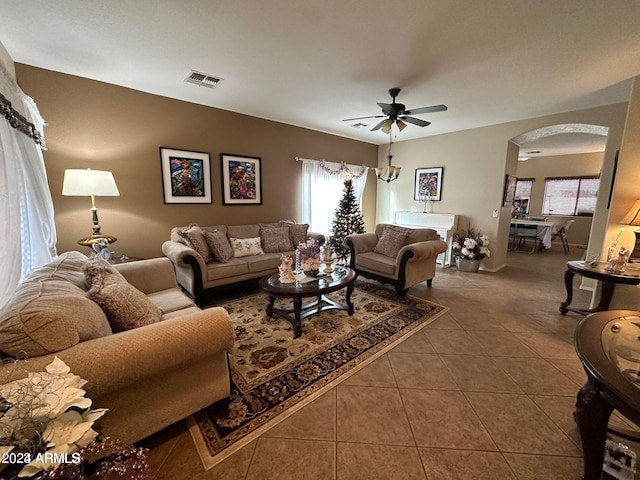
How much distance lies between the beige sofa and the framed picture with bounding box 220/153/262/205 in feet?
9.08

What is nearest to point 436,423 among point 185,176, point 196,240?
point 196,240

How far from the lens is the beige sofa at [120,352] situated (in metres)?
1.04

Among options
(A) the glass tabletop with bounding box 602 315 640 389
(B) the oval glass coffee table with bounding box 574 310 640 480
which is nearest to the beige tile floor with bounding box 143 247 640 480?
(B) the oval glass coffee table with bounding box 574 310 640 480

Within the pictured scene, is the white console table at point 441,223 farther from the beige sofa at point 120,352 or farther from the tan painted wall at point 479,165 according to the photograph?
the beige sofa at point 120,352

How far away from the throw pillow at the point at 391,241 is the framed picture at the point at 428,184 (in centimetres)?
211

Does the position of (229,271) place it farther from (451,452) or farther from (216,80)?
(451,452)

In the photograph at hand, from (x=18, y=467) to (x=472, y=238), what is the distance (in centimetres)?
578

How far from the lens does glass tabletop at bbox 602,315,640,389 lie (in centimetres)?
113

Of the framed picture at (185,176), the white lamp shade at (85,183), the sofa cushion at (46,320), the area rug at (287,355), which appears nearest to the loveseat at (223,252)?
the area rug at (287,355)

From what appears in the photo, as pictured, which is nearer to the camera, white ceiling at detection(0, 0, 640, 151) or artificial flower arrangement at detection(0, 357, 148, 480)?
artificial flower arrangement at detection(0, 357, 148, 480)

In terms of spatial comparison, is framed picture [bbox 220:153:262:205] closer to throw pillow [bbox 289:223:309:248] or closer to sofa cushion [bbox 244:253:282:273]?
throw pillow [bbox 289:223:309:248]

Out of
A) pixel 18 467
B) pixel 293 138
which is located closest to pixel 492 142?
pixel 293 138

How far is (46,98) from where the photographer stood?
2.85 meters

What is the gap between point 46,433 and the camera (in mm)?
659
